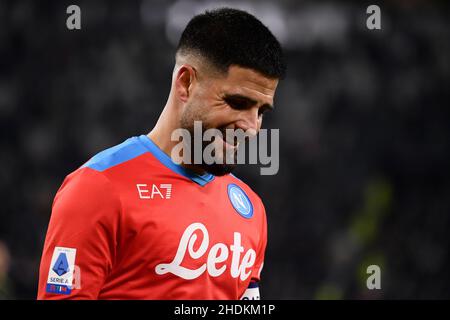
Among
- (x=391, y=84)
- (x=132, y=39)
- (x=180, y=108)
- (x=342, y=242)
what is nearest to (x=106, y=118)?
(x=132, y=39)

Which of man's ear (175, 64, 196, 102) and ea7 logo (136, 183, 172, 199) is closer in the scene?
ea7 logo (136, 183, 172, 199)

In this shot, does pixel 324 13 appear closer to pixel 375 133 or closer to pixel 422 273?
pixel 375 133

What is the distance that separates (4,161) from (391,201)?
402 cm

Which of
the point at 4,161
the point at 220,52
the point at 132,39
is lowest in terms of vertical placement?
the point at 4,161

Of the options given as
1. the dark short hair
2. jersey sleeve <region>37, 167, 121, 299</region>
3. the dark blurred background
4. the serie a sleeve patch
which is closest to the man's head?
the dark short hair

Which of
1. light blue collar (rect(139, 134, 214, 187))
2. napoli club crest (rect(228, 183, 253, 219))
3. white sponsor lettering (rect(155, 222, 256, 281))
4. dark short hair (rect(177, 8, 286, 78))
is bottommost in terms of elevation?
white sponsor lettering (rect(155, 222, 256, 281))

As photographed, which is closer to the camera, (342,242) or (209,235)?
(209,235)

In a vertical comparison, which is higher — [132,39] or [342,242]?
[132,39]

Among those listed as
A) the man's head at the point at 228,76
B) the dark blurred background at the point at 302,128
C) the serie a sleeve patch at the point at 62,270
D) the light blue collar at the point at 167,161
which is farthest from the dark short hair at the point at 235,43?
the dark blurred background at the point at 302,128

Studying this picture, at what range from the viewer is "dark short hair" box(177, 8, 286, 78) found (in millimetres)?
2441

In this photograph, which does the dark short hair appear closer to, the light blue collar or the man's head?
the man's head

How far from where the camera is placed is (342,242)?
24.5 feet

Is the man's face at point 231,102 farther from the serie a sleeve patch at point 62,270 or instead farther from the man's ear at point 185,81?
the serie a sleeve patch at point 62,270

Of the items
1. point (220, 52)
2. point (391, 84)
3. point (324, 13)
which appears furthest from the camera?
point (324, 13)
